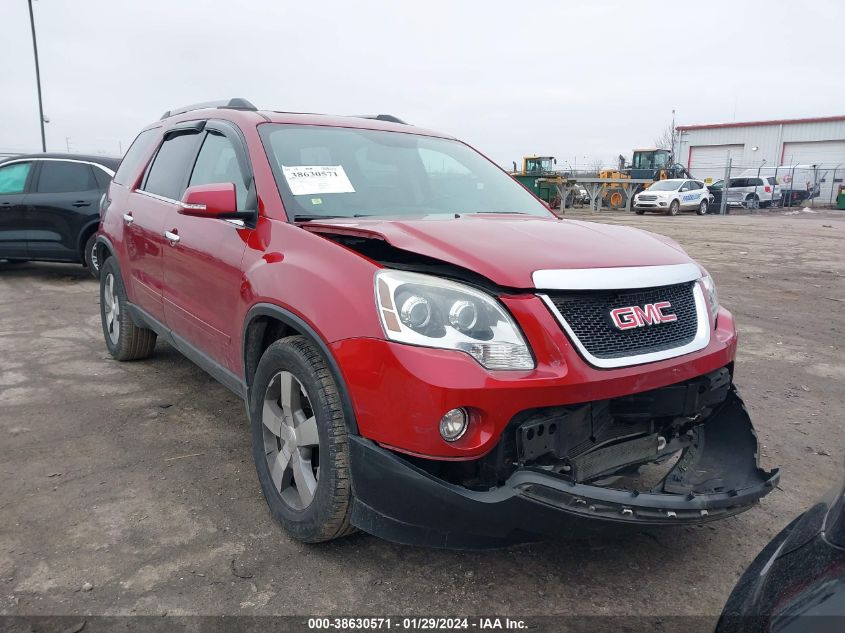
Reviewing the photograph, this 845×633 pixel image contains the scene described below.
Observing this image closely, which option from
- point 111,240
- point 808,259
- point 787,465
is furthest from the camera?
point 808,259

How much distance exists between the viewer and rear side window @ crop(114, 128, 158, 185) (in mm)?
4535

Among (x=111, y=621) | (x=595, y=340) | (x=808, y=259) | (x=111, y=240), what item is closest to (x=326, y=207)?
(x=595, y=340)

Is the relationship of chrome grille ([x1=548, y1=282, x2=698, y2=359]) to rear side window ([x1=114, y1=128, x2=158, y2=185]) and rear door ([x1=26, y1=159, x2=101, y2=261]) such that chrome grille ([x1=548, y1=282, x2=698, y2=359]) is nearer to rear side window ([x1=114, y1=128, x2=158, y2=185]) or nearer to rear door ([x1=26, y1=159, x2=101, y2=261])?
rear side window ([x1=114, y1=128, x2=158, y2=185])

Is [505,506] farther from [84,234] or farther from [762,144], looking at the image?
[762,144]

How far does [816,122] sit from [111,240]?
50444 millimetres

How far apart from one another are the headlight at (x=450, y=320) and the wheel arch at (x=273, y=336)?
0.95 ft

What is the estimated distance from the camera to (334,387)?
2.26m

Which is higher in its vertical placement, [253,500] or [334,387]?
[334,387]

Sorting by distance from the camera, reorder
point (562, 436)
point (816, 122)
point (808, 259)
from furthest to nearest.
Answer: point (816, 122), point (808, 259), point (562, 436)

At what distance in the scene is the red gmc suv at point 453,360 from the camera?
2.01 m

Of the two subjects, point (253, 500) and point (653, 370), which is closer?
point (653, 370)

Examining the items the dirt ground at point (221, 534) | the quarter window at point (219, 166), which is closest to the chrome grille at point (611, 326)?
the dirt ground at point (221, 534)

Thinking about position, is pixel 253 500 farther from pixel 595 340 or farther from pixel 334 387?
pixel 595 340

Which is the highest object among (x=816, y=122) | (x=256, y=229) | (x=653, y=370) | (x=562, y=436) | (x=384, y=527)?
(x=816, y=122)
